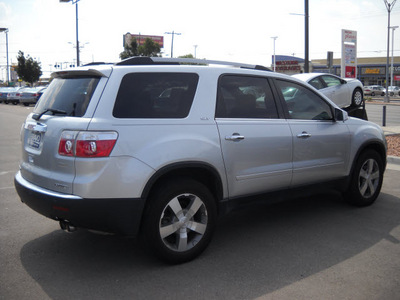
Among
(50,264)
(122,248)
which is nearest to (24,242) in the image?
(50,264)

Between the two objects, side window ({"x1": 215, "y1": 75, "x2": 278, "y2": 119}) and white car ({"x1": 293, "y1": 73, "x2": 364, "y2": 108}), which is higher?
white car ({"x1": 293, "y1": 73, "x2": 364, "y2": 108})

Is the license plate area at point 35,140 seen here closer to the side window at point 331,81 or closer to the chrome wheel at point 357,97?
the side window at point 331,81

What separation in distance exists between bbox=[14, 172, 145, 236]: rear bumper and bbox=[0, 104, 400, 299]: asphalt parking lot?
49cm

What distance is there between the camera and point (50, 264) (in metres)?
4.00

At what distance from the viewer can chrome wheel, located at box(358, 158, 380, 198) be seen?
230 inches

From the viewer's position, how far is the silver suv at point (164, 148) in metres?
3.57

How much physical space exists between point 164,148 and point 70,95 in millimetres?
1045

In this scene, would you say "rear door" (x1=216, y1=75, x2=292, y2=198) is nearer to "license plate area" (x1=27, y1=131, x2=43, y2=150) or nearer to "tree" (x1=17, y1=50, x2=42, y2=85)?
"license plate area" (x1=27, y1=131, x2=43, y2=150)

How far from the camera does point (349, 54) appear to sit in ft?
64.3

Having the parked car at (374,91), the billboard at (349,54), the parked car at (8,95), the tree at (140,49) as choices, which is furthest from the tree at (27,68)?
the billboard at (349,54)

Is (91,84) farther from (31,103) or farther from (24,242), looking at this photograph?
(31,103)

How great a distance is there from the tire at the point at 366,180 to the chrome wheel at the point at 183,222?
8.51ft

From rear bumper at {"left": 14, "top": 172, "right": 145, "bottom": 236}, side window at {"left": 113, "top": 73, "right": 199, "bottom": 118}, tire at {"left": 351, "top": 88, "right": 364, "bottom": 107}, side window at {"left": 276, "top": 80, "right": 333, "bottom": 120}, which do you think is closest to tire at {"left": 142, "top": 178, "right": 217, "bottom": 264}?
rear bumper at {"left": 14, "top": 172, "right": 145, "bottom": 236}

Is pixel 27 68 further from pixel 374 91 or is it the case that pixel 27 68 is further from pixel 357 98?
pixel 357 98
